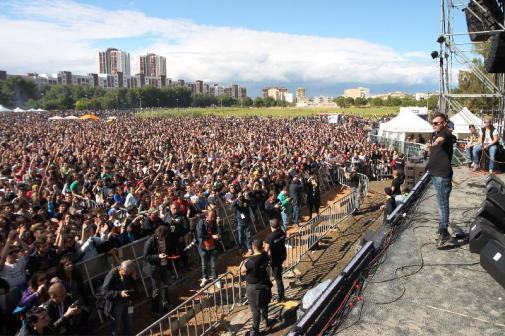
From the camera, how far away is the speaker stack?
4.15 m

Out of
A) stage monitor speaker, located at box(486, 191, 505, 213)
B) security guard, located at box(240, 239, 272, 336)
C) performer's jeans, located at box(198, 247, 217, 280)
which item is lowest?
performer's jeans, located at box(198, 247, 217, 280)

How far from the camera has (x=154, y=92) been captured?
→ 130000mm

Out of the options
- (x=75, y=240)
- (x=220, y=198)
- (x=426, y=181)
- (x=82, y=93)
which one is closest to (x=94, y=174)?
(x=220, y=198)

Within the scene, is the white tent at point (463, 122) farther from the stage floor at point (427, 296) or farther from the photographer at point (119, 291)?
the photographer at point (119, 291)

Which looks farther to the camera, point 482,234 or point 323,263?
point 323,263

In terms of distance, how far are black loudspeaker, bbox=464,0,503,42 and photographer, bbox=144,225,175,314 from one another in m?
11.1

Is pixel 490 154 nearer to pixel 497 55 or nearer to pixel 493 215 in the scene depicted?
pixel 497 55

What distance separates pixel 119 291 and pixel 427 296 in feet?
13.6

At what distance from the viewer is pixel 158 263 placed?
729 centimetres

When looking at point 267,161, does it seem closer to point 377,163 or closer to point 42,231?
point 377,163

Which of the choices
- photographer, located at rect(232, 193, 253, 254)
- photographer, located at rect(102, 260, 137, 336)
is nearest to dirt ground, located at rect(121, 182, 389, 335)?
photographer, located at rect(232, 193, 253, 254)

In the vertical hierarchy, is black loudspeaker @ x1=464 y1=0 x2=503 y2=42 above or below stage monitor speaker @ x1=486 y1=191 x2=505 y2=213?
above

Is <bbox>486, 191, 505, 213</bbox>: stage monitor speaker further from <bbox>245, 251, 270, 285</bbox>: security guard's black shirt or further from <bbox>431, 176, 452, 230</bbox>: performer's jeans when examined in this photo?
<bbox>245, 251, 270, 285</bbox>: security guard's black shirt

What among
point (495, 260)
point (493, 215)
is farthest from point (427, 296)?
point (493, 215)
